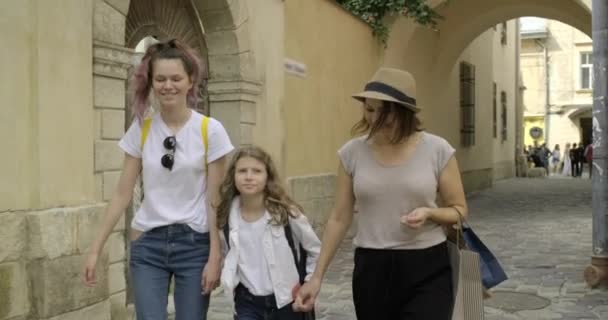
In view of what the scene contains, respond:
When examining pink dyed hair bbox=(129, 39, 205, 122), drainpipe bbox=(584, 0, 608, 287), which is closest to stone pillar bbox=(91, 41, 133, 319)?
pink dyed hair bbox=(129, 39, 205, 122)

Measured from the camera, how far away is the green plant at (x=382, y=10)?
12.0 meters

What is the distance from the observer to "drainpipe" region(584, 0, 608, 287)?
6988mm

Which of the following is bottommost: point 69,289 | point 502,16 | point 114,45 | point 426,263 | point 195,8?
point 69,289

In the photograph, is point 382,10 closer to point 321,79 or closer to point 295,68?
point 321,79

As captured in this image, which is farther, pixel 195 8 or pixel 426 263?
pixel 195 8

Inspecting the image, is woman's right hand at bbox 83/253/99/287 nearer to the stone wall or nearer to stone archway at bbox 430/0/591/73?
the stone wall

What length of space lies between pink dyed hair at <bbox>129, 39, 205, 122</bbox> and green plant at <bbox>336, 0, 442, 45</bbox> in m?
8.96

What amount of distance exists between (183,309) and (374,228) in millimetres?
833

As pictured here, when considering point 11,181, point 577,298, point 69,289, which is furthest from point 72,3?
point 577,298

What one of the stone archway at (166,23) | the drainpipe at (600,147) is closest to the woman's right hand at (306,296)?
the stone archway at (166,23)

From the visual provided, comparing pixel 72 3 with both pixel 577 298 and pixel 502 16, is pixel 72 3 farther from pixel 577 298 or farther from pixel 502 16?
pixel 502 16

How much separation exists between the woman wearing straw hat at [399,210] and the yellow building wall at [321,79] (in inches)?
232

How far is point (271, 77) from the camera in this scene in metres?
8.36

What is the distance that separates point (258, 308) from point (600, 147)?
496cm
